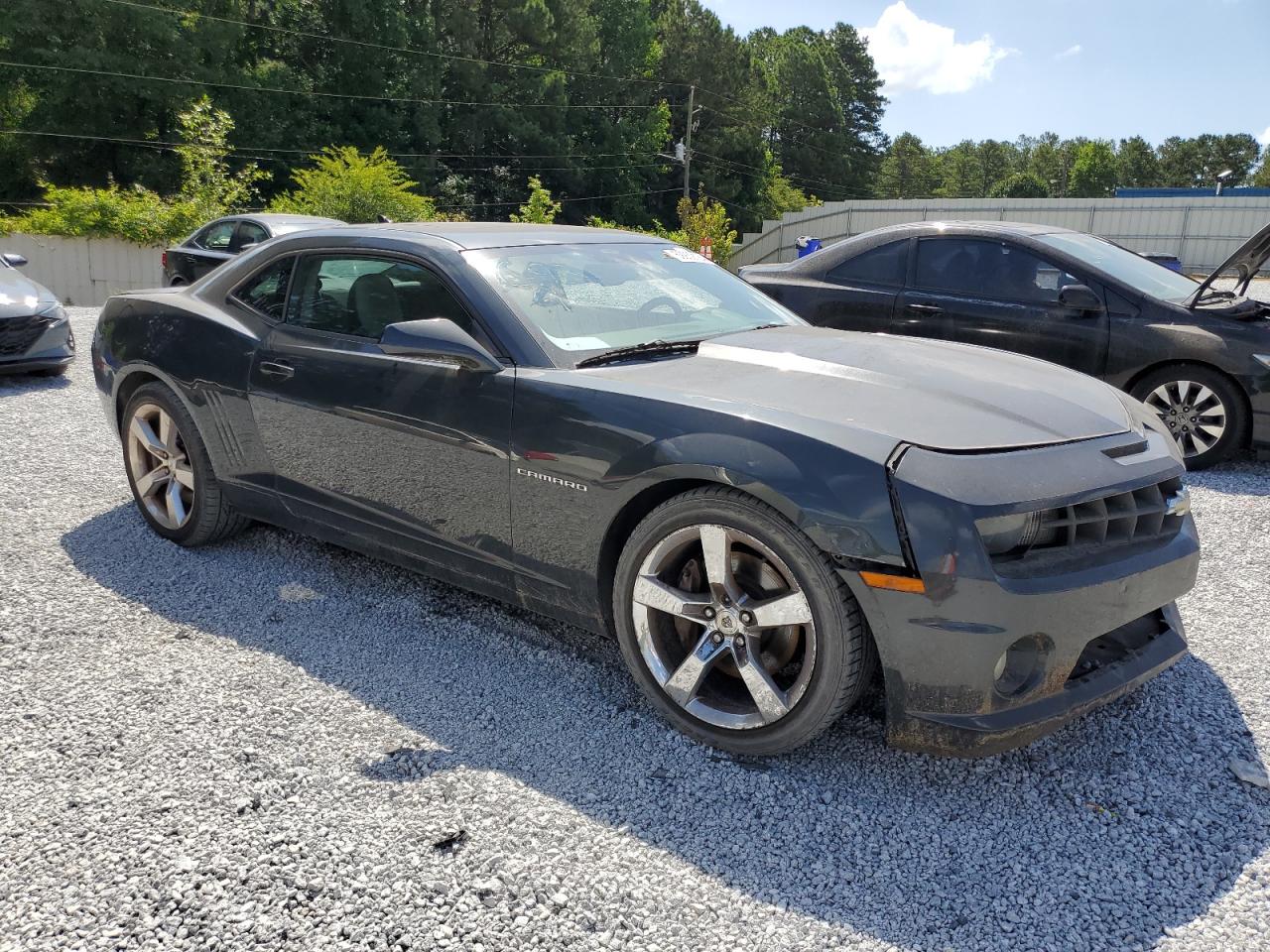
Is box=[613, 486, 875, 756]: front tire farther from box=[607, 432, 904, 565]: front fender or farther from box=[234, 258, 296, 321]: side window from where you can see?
box=[234, 258, 296, 321]: side window

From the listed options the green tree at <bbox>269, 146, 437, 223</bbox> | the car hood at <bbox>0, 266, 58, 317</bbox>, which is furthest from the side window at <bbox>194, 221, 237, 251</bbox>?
the green tree at <bbox>269, 146, 437, 223</bbox>

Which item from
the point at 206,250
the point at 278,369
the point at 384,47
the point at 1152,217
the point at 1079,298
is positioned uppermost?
the point at 384,47

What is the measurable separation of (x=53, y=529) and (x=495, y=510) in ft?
8.98

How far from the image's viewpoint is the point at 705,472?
266cm

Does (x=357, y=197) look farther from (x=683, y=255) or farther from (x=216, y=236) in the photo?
(x=683, y=255)

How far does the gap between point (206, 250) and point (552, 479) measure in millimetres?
11132

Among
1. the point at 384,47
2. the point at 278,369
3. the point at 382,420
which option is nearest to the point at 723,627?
the point at 382,420

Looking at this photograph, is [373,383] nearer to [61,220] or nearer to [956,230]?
[956,230]

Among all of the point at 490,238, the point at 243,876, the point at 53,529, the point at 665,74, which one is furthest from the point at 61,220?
the point at 665,74

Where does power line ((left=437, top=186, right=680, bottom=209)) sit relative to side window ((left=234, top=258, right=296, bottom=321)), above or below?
above

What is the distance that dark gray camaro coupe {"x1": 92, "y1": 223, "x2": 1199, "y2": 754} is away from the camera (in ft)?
8.02

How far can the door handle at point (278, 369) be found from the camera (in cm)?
379

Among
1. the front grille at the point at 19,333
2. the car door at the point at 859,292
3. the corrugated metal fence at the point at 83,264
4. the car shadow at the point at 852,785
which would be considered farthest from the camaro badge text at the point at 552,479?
the corrugated metal fence at the point at 83,264

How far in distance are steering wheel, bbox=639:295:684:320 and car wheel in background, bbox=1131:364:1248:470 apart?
369 centimetres
